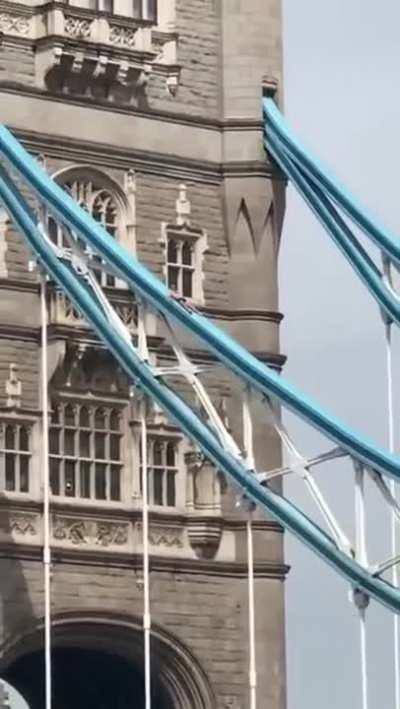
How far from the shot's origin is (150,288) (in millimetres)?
42500

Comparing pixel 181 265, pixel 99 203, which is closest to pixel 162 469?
pixel 181 265

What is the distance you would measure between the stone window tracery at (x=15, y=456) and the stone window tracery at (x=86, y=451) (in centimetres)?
29

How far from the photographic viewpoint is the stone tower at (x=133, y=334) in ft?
147

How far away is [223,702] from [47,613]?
11.8 ft

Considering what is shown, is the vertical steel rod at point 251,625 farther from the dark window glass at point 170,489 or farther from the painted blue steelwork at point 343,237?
the painted blue steelwork at point 343,237

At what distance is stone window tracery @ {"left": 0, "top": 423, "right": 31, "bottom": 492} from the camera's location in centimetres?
4431

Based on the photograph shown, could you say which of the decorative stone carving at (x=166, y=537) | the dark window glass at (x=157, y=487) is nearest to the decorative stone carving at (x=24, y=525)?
the decorative stone carving at (x=166, y=537)

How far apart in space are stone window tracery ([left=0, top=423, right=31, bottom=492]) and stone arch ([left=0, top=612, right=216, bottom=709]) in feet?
5.08

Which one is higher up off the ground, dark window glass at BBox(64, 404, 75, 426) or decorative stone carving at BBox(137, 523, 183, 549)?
dark window glass at BBox(64, 404, 75, 426)

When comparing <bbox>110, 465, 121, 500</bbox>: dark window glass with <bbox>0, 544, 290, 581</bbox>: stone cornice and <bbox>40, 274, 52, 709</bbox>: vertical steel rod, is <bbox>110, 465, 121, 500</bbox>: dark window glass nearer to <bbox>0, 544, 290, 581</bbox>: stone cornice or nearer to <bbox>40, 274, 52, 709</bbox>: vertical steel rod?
<bbox>0, 544, 290, 581</bbox>: stone cornice

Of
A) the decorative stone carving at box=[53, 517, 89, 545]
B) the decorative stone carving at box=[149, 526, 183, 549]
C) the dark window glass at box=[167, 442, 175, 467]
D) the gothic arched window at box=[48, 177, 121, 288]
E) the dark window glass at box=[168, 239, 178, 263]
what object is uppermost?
the gothic arched window at box=[48, 177, 121, 288]

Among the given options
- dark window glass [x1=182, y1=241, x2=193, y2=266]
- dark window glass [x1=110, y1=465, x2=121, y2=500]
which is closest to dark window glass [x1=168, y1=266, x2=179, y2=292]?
dark window glass [x1=182, y1=241, x2=193, y2=266]


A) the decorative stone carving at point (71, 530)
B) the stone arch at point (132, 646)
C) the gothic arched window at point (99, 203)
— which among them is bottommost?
the stone arch at point (132, 646)

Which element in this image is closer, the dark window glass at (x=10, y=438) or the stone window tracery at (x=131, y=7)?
the dark window glass at (x=10, y=438)
